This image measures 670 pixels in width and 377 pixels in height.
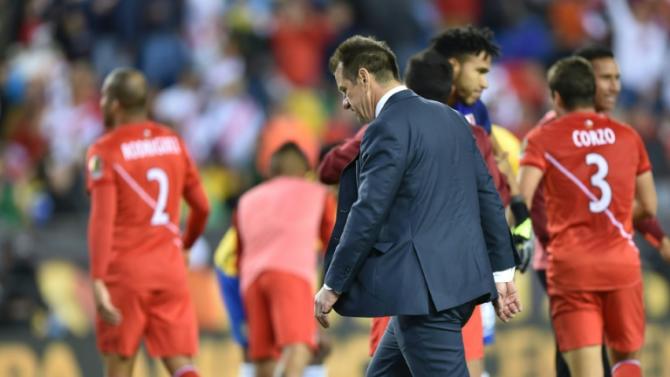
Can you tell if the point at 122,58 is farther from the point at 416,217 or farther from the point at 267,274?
the point at 416,217

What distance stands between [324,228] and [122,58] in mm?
7654

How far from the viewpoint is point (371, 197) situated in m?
5.95

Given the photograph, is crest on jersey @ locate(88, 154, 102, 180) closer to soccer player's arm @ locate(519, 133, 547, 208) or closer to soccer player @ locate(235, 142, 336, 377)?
soccer player @ locate(235, 142, 336, 377)

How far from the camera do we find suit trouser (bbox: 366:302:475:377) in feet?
20.0

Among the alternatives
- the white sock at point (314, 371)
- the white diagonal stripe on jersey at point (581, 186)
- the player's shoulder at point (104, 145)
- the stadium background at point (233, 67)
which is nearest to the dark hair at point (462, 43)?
the white diagonal stripe on jersey at point (581, 186)

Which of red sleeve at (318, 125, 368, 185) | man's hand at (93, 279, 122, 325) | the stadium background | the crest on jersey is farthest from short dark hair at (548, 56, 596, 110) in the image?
the stadium background

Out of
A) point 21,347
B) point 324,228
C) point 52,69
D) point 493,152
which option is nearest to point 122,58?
point 52,69

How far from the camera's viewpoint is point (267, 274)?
30.7ft

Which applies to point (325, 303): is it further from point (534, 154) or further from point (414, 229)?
point (534, 154)

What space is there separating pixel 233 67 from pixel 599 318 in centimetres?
897

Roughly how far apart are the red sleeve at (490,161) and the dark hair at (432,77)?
24 cm

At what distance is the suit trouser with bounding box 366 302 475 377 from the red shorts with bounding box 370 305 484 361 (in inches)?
41.5

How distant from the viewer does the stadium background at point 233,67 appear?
49.6 feet

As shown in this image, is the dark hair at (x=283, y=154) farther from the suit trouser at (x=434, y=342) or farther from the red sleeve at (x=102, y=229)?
the suit trouser at (x=434, y=342)
